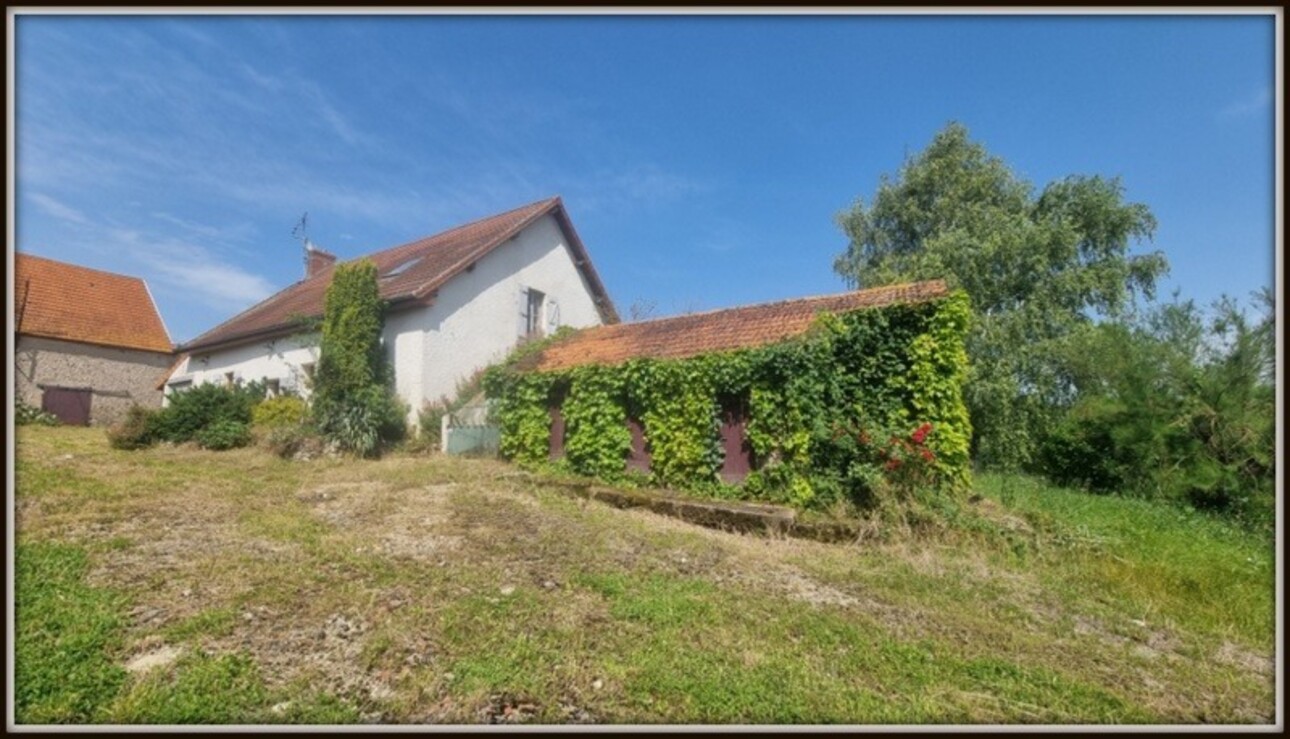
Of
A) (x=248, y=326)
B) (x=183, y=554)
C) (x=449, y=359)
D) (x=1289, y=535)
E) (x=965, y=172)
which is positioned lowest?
(x=183, y=554)

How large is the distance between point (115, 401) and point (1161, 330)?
1216 inches

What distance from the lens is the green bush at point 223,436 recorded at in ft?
44.1

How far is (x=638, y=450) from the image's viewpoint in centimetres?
1129

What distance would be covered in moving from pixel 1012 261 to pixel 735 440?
1485cm

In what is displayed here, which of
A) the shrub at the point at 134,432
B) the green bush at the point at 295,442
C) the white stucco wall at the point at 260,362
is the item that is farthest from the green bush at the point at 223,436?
the white stucco wall at the point at 260,362

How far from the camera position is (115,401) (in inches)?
831

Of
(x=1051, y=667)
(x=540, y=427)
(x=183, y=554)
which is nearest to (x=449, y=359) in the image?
(x=540, y=427)

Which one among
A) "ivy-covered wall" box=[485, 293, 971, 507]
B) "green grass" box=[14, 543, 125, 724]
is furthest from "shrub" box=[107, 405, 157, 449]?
"ivy-covered wall" box=[485, 293, 971, 507]

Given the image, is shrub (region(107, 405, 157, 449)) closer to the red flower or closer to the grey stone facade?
the grey stone facade

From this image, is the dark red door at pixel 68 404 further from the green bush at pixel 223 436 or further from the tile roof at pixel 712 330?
the tile roof at pixel 712 330

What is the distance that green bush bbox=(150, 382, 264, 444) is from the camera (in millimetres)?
13789

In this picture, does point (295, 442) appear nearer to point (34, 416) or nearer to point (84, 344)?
point (34, 416)

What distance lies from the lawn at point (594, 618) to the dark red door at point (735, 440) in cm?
248

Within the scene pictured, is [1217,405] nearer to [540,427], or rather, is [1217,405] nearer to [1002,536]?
[1002,536]
